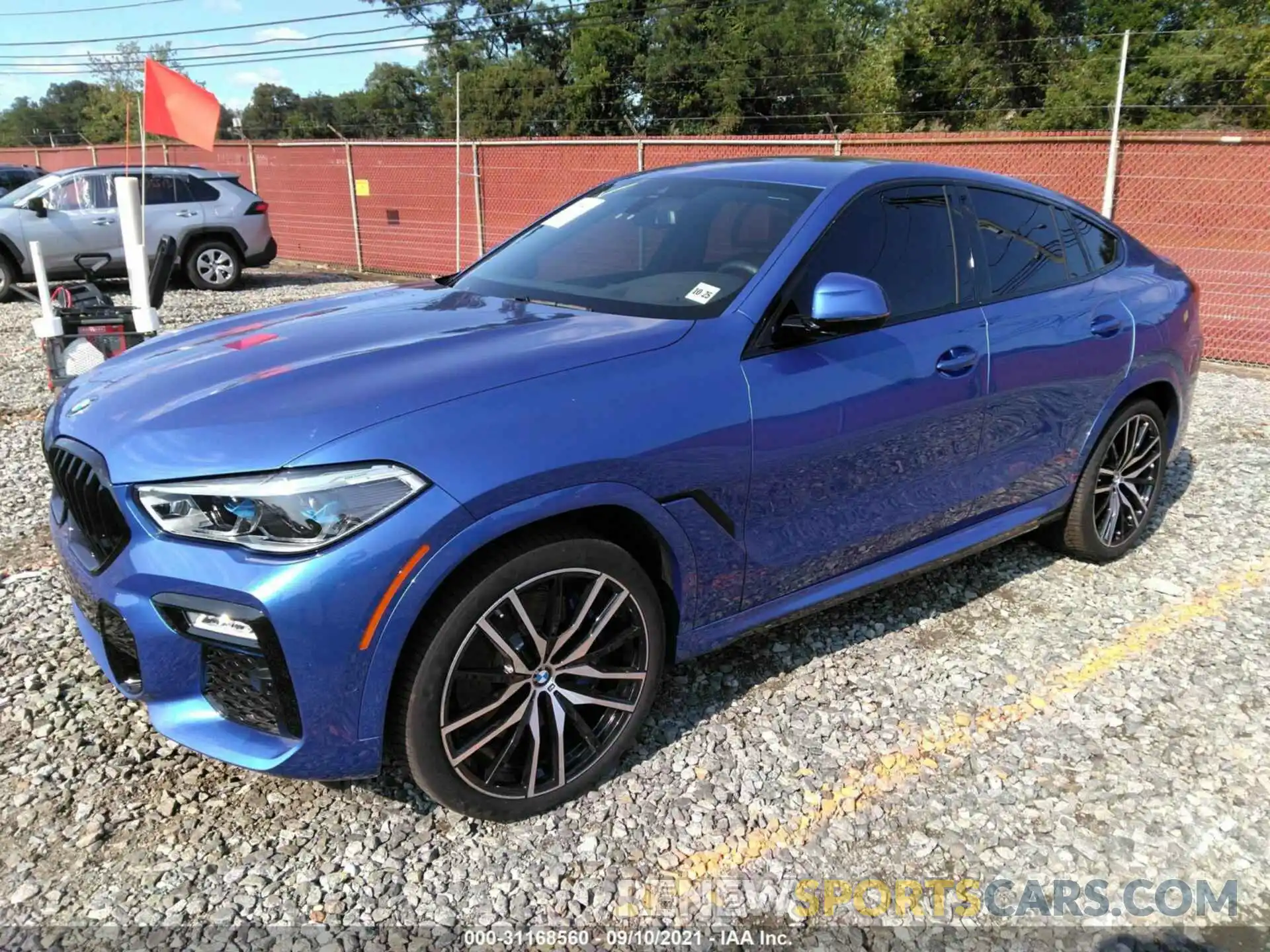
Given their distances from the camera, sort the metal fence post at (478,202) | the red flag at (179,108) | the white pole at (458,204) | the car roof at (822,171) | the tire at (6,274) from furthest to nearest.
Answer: the white pole at (458,204) → the metal fence post at (478,202) → the tire at (6,274) → the red flag at (179,108) → the car roof at (822,171)

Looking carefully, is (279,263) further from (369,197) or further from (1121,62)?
(1121,62)

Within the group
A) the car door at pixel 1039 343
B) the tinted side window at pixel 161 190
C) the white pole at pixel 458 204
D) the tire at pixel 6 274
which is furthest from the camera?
the white pole at pixel 458 204

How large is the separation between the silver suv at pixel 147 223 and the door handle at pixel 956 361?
40.9 ft

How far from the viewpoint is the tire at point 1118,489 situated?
13.9 ft

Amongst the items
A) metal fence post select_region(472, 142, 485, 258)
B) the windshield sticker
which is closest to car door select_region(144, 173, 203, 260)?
metal fence post select_region(472, 142, 485, 258)

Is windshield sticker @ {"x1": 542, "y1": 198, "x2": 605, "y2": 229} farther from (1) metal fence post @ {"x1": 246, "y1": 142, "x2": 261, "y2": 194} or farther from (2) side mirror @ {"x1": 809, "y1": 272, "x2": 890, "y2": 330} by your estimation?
(1) metal fence post @ {"x1": 246, "y1": 142, "x2": 261, "y2": 194}

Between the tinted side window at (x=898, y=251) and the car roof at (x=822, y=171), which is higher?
the car roof at (x=822, y=171)

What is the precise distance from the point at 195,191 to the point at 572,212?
11992 mm

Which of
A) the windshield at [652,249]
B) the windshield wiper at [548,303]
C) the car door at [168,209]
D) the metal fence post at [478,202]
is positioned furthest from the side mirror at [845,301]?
the car door at [168,209]

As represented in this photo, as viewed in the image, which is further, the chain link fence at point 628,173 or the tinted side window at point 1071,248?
the chain link fence at point 628,173

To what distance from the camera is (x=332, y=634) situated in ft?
7.08

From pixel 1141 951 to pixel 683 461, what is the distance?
1.67 metres

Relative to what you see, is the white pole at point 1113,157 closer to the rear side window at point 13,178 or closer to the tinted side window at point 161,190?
the tinted side window at point 161,190

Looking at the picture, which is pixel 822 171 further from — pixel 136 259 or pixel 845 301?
pixel 136 259
